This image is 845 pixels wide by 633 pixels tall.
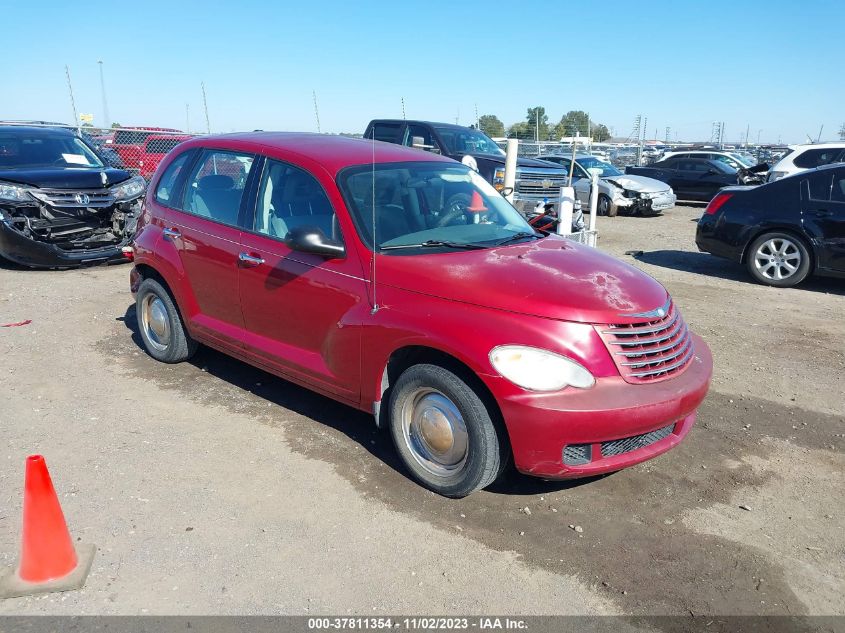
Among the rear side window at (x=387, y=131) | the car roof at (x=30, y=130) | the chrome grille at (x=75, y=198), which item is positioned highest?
the car roof at (x=30, y=130)

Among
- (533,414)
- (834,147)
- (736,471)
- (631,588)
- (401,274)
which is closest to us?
(631,588)

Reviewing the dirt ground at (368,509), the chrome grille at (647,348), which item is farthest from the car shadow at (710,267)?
the chrome grille at (647,348)

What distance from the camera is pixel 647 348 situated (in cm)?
363

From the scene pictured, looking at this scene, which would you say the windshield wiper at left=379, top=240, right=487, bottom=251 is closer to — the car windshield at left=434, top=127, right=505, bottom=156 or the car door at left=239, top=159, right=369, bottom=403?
the car door at left=239, top=159, right=369, bottom=403

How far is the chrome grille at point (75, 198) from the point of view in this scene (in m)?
8.82

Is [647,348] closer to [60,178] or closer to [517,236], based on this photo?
→ [517,236]

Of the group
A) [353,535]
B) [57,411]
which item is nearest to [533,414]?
[353,535]

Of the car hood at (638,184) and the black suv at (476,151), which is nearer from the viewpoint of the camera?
the black suv at (476,151)

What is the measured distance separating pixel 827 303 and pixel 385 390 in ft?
21.8

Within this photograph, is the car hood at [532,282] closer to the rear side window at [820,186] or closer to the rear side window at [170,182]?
the rear side window at [170,182]

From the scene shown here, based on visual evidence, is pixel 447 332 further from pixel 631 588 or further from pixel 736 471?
pixel 736 471

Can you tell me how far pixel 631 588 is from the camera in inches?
123

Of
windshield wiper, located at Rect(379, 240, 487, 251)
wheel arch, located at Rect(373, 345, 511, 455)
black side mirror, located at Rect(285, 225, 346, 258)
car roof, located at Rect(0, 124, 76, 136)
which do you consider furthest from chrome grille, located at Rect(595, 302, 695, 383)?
car roof, located at Rect(0, 124, 76, 136)

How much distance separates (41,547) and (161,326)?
2.96m
